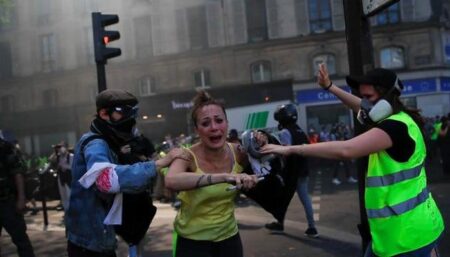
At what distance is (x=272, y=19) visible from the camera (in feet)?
80.2

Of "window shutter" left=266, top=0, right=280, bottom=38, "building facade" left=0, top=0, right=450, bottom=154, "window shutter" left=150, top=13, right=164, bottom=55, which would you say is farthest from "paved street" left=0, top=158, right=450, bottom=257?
"window shutter" left=150, top=13, right=164, bottom=55

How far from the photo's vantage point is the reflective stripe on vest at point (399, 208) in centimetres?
234

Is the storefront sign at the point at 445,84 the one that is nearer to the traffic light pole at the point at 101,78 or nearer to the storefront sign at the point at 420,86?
the storefront sign at the point at 420,86

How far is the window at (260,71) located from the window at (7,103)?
538 inches

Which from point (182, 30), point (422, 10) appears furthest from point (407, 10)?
point (182, 30)

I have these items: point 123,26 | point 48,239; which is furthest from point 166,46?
point 48,239

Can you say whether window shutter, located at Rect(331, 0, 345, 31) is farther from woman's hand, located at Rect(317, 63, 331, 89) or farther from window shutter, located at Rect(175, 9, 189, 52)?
woman's hand, located at Rect(317, 63, 331, 89)

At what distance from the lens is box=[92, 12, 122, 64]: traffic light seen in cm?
588

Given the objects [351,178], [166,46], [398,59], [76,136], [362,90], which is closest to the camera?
[362,90]

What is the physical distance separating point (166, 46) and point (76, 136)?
691 centimetres

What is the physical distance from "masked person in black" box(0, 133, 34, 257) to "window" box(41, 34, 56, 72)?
2410cm

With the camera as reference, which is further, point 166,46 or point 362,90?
point 166,46

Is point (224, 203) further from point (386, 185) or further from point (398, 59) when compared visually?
point (398, 59)

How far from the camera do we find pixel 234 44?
24.5 metres
